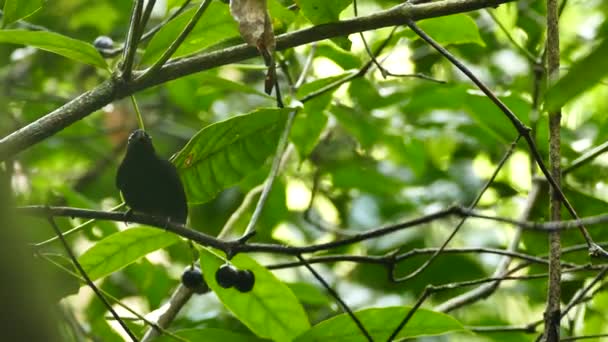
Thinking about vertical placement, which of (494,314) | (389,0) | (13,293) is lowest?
(13,293)

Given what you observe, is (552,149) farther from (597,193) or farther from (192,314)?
(192,314)

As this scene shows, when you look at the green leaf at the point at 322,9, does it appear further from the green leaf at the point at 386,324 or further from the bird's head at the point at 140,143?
the green leaf at the point at 386,324

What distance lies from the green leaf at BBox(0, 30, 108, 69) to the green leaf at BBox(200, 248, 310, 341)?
334 mm

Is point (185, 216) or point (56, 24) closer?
point (185, 216)

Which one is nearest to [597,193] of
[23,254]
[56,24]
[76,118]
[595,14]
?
[595,14]

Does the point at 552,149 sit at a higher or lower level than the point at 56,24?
lower

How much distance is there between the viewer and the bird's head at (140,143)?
120 cm

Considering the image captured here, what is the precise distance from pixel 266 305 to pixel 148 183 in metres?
0.30

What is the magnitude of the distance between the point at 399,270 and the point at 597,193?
0.50 m

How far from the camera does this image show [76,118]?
40.7 inches

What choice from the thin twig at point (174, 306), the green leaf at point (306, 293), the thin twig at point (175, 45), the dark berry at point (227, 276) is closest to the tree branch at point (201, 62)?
the thin twig at point (175, 45)

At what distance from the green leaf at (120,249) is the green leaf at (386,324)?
25cm

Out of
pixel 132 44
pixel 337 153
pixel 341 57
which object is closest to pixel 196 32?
pixel 132 44

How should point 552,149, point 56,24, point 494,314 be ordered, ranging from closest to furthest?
point 552,149 < point 494,314 < point 56,24
